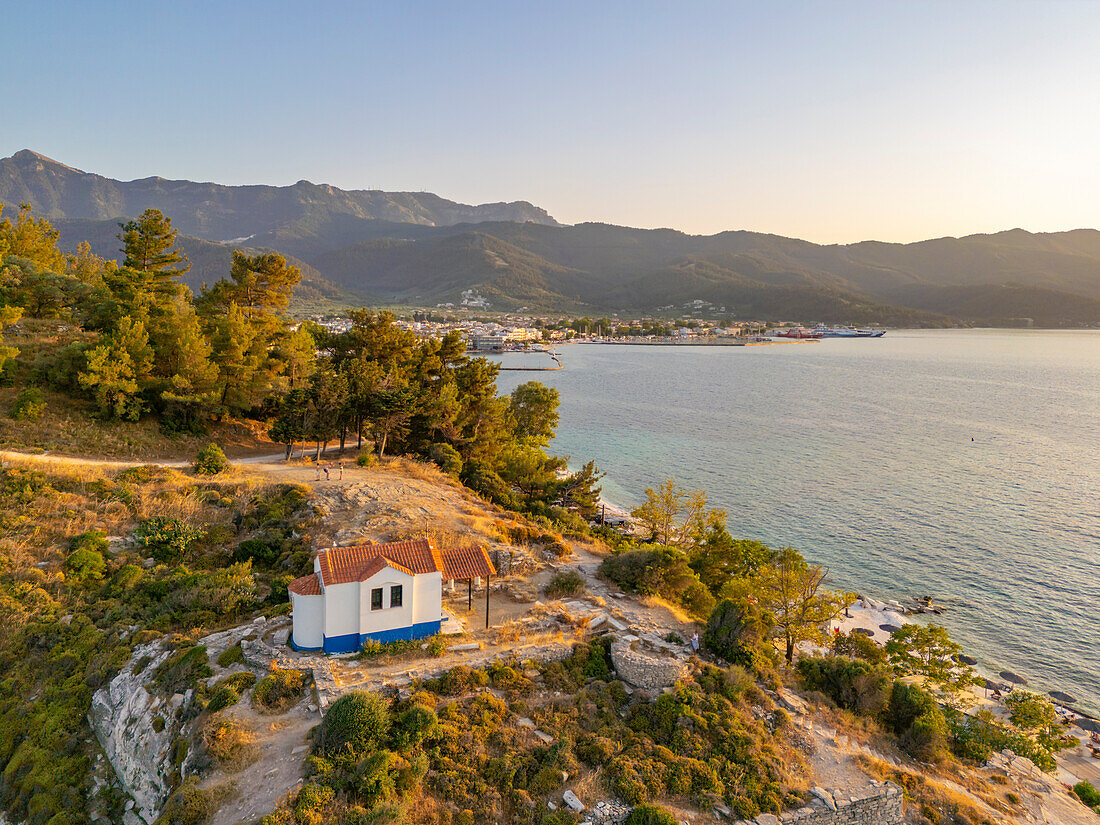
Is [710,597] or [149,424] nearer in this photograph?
[710,597]

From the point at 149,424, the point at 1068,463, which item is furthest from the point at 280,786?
the point at 1068,463

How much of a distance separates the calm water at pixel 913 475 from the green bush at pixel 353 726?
31040mm

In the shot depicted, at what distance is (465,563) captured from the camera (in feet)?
65.4

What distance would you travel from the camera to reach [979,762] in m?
19.8

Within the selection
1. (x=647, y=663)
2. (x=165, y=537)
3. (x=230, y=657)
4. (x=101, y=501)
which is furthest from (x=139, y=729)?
(x=647, y=663)

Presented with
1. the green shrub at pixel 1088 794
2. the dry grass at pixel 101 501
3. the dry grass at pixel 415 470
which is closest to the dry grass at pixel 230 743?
the dry grass at pixel 101 501

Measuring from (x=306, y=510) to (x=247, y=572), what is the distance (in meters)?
4.83

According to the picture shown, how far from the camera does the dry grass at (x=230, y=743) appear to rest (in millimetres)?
13078

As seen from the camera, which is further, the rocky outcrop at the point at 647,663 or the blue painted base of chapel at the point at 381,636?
the rocky outcrop at the point at 647,663

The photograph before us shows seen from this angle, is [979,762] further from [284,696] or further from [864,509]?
[864,509]

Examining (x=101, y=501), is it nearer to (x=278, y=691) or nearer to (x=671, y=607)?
(x=278, y=691)

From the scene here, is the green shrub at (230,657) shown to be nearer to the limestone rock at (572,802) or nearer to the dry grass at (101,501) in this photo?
the dry grass at (101,501)

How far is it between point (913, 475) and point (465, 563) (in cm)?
5535

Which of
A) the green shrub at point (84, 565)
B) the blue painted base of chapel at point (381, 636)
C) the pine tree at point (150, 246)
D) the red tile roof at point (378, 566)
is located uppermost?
the pine tree at point (150, 246)
